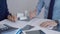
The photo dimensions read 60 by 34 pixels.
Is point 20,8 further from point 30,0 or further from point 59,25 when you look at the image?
point 59,25

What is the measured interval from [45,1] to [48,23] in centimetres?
49

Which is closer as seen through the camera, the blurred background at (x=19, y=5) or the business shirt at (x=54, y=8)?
the business shirt at (x=54, y=8)

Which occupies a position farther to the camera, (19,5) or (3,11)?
(19,5)

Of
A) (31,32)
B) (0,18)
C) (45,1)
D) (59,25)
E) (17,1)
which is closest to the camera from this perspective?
(31,32)

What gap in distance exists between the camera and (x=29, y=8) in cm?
213

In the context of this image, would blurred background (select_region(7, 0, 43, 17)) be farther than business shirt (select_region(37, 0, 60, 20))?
Yes

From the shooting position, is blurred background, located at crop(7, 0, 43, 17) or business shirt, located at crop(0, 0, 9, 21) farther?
blurred background, located at crop(7, 0, 43, 17)

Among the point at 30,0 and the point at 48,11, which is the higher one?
the point at 30,0

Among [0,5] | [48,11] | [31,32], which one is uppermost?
[0,5]

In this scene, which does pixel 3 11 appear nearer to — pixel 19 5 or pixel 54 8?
pixel 19 5

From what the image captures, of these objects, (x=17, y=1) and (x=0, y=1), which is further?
(x=17, y=1)

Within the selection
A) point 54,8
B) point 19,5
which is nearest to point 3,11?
point 19,5

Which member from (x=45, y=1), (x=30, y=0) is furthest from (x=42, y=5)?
(x=30, y=0)

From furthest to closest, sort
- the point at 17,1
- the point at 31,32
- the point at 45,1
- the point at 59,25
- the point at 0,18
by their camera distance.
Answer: the point at 17,1 < the point at 45,1 < the point at 0,18 < the point at 59,25 < the point at 31,32
